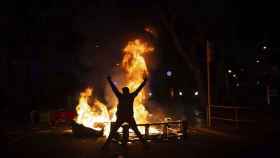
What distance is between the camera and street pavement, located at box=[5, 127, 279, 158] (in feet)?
37.1

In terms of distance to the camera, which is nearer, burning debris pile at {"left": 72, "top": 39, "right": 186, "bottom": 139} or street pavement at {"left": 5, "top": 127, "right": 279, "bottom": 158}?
street pavement at {"left": 5, "top": 127, "right": 279, "bottom": 158}

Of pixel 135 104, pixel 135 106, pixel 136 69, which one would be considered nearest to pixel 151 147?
pixel 135 106

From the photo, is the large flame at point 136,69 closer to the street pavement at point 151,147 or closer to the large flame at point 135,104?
the large flame at point 135,104

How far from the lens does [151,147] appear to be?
12.8 m

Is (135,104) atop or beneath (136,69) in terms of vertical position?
beneath

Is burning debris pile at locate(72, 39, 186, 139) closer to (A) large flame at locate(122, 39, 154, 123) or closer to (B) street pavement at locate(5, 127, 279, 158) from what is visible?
(A) large flame at locate(122, 39, 154, 123)

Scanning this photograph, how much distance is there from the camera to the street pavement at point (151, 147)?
11.3m

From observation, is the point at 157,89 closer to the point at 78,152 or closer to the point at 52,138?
the point at 52,138

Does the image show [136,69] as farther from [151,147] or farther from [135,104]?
[151,147]

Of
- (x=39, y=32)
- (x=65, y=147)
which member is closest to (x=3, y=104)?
(x=39, y=32)

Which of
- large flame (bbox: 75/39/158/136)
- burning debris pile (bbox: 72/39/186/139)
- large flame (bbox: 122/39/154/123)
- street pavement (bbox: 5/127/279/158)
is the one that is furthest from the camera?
large flame (bbox: 122/39/154/123)

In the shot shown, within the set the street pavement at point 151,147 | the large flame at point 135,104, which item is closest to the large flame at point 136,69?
the large flame at point 135,104

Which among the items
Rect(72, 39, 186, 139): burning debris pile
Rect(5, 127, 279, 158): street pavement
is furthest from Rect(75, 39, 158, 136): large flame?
Rect(5, 127, 279, 158): street pavement

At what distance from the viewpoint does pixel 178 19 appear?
76.7 ft
